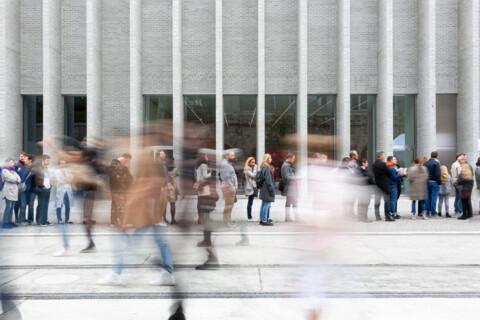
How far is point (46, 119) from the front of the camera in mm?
17578

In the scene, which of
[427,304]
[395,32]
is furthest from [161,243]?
[395,32]

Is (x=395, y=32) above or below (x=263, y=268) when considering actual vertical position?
above

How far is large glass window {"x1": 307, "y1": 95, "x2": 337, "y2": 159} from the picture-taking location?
1867 centimetres

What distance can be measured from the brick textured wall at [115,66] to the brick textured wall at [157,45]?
86cm

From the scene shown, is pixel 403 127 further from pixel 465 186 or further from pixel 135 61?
pixel 135 61

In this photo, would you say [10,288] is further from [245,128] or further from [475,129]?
[475,129]

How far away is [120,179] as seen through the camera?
8.94 m

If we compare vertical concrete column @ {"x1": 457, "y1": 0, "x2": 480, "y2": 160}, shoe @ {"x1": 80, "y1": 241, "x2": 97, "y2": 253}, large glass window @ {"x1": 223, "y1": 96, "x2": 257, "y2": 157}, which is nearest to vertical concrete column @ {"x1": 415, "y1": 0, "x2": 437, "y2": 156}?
vertical concrete column @ {"x1": 457, "y1": 0, "x2": 480, "y2": 160}

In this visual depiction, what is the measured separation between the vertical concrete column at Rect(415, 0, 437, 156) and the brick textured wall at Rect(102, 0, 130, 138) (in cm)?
1376

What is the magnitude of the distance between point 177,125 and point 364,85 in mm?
16406

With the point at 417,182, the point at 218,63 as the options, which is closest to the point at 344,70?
the point at 218,63

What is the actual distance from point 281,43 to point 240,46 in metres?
1.96

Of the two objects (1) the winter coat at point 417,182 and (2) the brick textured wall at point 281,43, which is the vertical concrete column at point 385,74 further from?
(1) the winter coat at point 417,182

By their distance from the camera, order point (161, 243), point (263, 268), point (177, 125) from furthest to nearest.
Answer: point (263, 268) → point (161, 243) → point (177, 125)
